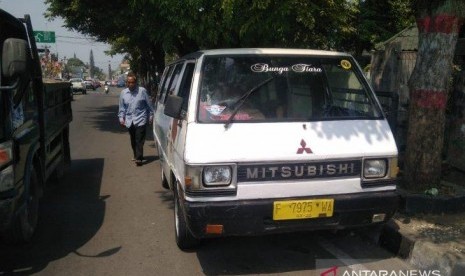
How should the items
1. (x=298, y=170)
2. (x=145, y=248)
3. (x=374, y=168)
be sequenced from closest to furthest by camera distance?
(x=298, y=170)
(x=374, y=168)
(x=145, y=248)

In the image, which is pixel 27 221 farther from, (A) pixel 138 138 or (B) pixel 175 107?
(A) pixel 138 138

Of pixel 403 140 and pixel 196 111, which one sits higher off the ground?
pixel 196 111

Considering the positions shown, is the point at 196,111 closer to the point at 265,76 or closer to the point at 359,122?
the point at 265,76

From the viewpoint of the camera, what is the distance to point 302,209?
12.3 ft

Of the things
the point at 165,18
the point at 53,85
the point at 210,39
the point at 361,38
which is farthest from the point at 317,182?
the point at 361,38

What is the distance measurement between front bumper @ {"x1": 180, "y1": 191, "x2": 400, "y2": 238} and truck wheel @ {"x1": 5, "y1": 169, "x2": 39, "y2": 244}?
5.20ft

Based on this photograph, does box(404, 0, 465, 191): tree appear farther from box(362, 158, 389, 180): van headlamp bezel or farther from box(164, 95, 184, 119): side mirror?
box(164, 95, 184, 119): side mirror

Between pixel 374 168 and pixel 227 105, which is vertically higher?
pixel 227 105

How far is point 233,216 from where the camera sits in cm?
366

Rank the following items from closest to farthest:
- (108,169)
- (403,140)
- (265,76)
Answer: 1. (265,76)
2. (403,140)
3. (108,169)

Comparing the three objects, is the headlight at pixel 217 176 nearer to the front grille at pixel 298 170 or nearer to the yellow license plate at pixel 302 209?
the front grille at pixel 298 170

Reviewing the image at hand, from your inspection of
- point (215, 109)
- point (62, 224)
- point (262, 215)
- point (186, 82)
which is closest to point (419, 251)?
point (262, 215)

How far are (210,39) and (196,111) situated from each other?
473 centimetres

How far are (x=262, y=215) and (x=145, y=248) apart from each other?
4.87 feet
